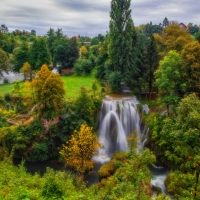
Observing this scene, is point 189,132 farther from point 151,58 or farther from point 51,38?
point 51,38

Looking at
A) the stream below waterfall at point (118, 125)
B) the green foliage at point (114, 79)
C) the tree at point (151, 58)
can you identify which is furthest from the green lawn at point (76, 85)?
the tree at point (151, 58)

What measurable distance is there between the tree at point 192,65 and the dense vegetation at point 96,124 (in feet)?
0.33

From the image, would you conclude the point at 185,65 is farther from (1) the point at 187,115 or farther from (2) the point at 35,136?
(2) the point at 35,136

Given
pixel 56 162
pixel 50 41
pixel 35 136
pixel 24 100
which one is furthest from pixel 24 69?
pixel 50 41

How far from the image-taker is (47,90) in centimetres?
2688

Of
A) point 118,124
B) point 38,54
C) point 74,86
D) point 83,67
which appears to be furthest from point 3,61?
point 118,124

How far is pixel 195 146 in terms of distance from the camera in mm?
13195

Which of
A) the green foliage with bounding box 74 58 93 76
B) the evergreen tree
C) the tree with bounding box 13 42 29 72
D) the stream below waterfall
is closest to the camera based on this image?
the stream below waterfall

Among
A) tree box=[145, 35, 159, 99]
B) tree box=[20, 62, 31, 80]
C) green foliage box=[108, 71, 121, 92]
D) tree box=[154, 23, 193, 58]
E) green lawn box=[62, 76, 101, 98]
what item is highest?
tree box=[154, 23, 193, 58]

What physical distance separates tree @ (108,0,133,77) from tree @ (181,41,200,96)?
367 inches

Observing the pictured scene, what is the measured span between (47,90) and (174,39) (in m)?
21.7

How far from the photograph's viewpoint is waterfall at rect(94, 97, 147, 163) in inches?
1185

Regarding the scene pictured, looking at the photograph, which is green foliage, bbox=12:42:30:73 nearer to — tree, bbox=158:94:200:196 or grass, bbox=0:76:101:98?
grass, bbox=0:76:101:98

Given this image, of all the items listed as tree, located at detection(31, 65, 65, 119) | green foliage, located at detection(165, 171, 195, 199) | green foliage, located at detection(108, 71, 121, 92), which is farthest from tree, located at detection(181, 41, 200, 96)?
tree, located at detection(31, 65, 65, 119)
